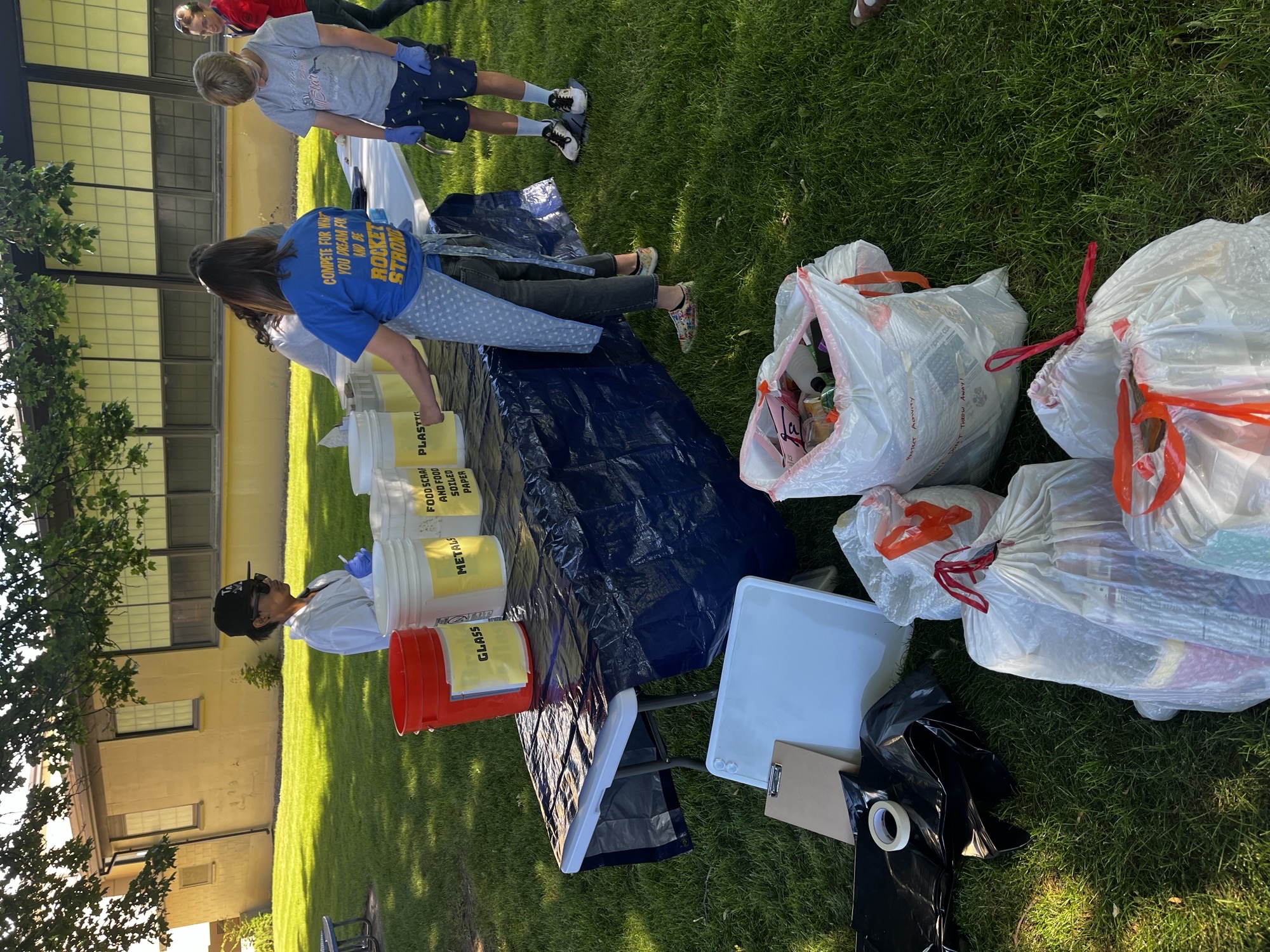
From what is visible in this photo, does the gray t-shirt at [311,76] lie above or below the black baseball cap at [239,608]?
above

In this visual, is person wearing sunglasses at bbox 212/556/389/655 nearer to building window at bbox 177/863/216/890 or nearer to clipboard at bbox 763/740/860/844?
clipboard at bbox 763/740/860/844

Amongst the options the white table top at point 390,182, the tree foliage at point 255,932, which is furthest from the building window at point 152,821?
the white table top at point 390,182

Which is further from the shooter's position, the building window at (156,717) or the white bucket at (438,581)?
the building window at (156,717)

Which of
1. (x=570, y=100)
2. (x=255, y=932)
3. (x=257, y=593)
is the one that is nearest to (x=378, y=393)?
(x=257, y=593)

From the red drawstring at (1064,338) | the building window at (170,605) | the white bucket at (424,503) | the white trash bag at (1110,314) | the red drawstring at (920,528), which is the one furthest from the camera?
the building window at (170,605)

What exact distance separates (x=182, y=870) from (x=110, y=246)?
7859 millimetres

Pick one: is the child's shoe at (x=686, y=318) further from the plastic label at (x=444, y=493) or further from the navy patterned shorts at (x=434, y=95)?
the navy patterned shorts at (x=434, y=95)

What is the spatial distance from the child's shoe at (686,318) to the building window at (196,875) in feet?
Result: 35.6

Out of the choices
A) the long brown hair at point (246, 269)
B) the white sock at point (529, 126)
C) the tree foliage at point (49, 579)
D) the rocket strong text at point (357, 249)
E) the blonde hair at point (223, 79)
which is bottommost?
the tree foliage at point (49, 579)

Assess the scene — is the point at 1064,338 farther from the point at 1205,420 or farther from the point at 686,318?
the point at 686,318

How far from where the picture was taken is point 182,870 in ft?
33.2

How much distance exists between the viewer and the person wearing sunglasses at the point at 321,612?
2.75 m

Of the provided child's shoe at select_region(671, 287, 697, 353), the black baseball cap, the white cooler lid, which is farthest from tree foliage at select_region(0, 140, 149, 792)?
the white cooler lid

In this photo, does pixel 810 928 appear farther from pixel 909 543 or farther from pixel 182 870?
pixel 182 870
